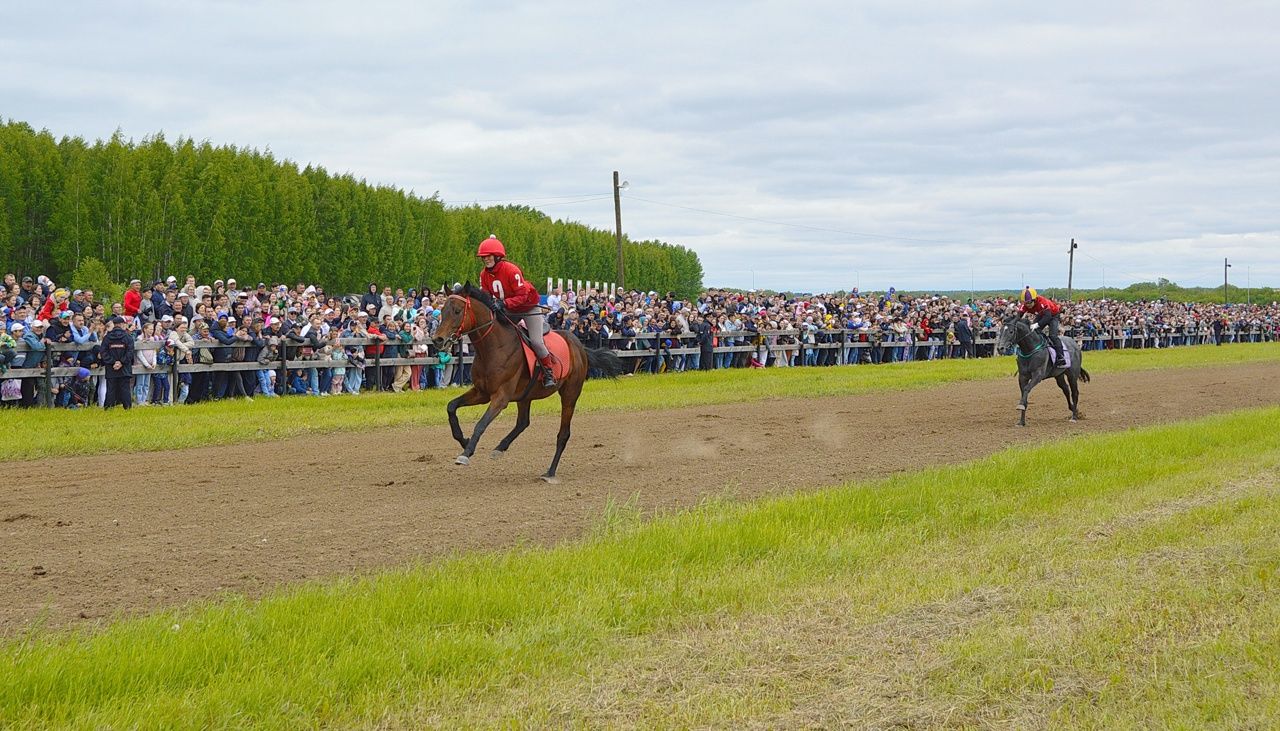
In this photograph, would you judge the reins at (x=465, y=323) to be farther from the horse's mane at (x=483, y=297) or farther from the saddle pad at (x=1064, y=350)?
the saddle pad at (x=1064, y=350)

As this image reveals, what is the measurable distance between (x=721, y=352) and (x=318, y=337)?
13243 mm

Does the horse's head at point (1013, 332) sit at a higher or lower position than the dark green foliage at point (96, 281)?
lower

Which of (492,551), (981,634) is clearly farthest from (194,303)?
(981,634)

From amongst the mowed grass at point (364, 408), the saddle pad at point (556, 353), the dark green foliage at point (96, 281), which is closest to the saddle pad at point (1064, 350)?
the mowed grass at point (364, 408)

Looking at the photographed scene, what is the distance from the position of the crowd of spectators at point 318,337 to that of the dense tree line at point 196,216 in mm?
17770

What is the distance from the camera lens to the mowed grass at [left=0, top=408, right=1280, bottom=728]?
5.19 metres

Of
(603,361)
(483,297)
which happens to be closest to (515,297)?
(483,297)

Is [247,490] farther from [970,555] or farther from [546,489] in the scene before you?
[970,555]

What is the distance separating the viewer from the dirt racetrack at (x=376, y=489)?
7887 mm

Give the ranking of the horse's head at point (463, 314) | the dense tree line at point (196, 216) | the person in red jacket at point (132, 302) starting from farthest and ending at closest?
the dense tree line at point (196, 216) < the person in red jacket at point (132, 302) < the horse's head at point (463, 314)

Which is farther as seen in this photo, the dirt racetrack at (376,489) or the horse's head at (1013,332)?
the horse's head at (1013,332)

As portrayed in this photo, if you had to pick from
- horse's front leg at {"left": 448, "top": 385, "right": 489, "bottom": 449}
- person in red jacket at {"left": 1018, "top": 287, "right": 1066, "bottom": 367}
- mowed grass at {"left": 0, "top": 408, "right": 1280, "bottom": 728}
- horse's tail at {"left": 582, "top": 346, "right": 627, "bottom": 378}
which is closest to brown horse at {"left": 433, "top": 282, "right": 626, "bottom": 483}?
horse's front leg at {"left": 448, "top": 385, "right": 489, "bottom": 449}

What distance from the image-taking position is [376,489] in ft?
37.9

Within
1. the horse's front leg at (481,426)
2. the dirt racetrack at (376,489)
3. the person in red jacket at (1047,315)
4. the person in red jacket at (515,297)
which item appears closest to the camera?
the dirt racetrack at (376,489)
